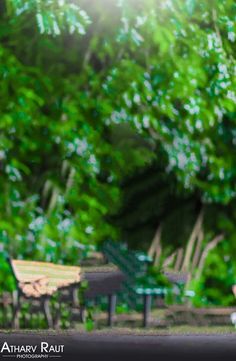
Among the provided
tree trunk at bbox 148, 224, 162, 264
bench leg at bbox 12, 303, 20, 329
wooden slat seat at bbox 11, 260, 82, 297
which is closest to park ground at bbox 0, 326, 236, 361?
bench leg at bbox 12, 303, 20, 329

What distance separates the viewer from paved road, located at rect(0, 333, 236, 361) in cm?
952

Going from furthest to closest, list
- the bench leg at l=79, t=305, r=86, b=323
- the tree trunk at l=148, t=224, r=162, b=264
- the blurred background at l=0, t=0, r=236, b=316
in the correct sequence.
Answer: the tree trunk at l=148, t=224, r=162, b=264, the blurred background at l=0, t=0, r=236, b=316, the bench leg at l=79, t=305, r=86, b=323

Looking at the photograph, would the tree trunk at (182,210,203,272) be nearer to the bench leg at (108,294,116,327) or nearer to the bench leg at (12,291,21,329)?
the bench leg at (108,294,116,327)

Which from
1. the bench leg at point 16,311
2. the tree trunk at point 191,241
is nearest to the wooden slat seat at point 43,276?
the bench leg at point 16,311

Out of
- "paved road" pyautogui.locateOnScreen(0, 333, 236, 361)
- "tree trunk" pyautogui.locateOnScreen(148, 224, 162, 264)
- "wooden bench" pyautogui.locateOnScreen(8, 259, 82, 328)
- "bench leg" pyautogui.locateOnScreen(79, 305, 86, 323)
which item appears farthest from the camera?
"tree trunk" pyautogui.locateOnScreen(148, 224, 162, 264)

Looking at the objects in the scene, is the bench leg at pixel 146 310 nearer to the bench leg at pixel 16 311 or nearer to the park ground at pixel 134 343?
the park ground at pixel 134 343

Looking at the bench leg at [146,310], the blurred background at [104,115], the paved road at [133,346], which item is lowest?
the paved road at [133,346]

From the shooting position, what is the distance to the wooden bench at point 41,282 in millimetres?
10125

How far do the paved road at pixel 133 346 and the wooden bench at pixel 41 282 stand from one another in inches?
14.4

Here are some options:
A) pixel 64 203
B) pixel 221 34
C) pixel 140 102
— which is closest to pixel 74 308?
pixel 64 203

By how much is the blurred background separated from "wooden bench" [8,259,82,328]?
58 centimetres

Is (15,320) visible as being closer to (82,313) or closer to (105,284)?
(82,313)

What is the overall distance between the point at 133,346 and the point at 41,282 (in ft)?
3.54

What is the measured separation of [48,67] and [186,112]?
157 cm
